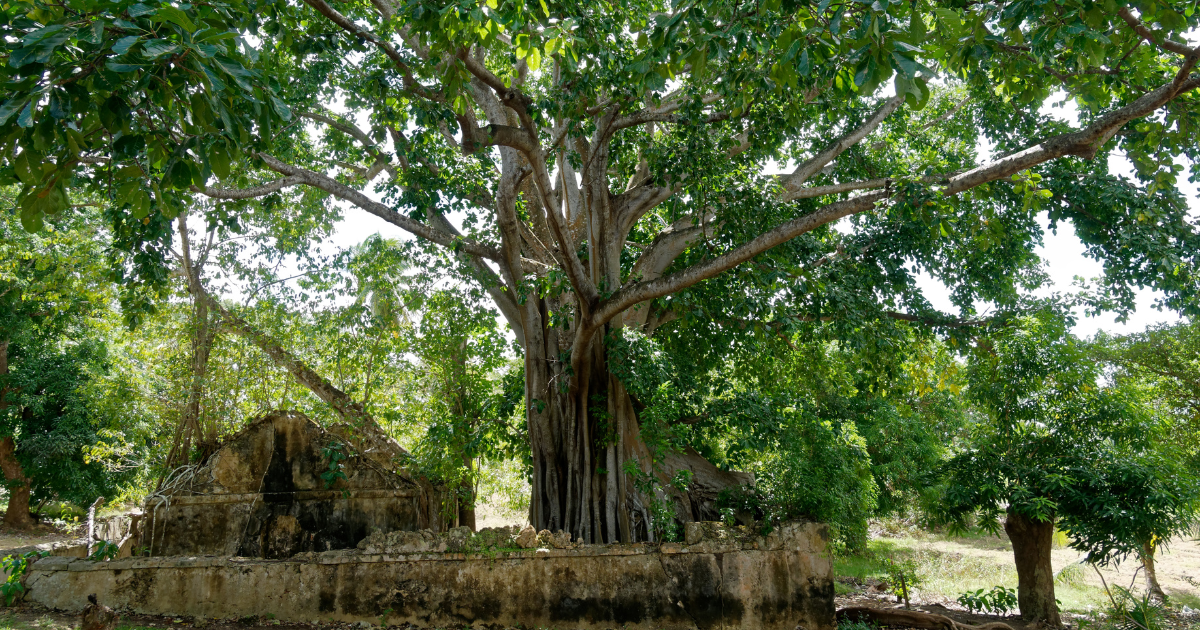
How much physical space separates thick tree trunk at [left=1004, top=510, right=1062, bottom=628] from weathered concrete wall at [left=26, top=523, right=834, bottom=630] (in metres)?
2.28

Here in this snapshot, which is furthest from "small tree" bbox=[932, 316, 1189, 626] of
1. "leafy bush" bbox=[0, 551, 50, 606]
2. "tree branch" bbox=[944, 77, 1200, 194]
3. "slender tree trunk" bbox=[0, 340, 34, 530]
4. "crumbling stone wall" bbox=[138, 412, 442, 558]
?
"slender tree trunk" bbox=[0, 340, 34, 530]

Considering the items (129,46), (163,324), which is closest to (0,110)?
(129,46)

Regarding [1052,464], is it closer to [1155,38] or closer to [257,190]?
[1155,38]

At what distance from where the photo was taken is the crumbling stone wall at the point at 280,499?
7.30 metres

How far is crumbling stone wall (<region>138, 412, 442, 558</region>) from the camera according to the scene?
7301mm

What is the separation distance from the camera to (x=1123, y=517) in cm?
591

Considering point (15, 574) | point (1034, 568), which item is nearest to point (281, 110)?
point (15, 574)

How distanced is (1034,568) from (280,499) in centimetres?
782

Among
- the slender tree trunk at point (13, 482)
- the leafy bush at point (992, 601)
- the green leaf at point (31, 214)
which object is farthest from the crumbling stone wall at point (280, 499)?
the slender tree trunk at point (13, 482)

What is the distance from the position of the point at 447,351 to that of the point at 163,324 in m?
3.84

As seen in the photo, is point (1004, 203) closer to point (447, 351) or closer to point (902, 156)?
point (902, 156)

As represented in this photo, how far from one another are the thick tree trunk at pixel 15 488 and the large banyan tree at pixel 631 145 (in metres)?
10.3

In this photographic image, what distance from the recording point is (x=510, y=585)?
20.8 feet

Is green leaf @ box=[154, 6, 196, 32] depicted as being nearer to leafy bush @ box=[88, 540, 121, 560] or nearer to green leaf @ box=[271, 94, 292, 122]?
green leaf @ box=[271, 94, 292, 122]
